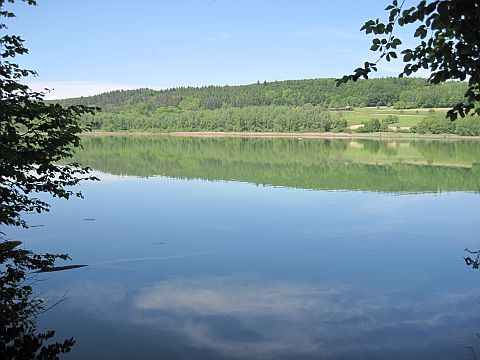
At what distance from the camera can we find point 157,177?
32.1 m

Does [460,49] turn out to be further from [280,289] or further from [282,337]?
[280,289]

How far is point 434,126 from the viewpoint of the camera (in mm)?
92812

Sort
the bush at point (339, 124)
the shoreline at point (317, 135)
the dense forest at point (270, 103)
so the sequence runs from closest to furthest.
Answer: the shoreline at point (317, 135), the bush at point (339, 124), the dense forest at point (270, 103)

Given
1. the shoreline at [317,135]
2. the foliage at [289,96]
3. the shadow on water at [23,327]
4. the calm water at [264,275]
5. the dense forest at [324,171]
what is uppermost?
the foliage at [289,96]

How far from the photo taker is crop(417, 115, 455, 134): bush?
9181cm

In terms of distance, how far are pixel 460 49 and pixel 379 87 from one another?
133439 millimetres

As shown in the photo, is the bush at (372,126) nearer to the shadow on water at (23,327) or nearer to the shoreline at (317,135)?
the shoreline at (317,135)

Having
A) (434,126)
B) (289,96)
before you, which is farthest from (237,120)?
(434,126)

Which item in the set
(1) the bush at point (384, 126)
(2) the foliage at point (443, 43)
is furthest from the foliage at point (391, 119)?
(2) the foliage at point (443, 43)

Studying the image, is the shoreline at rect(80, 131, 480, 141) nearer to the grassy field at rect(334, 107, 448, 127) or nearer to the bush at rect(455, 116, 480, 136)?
the bush at rect(455, 116, 480, 136)

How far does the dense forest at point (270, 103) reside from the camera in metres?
110

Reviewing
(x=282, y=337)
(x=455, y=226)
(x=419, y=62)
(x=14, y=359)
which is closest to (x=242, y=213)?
(x=455, y=226)

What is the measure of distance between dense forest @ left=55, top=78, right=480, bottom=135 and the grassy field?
263cm

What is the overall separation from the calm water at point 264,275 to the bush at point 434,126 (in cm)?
7206
